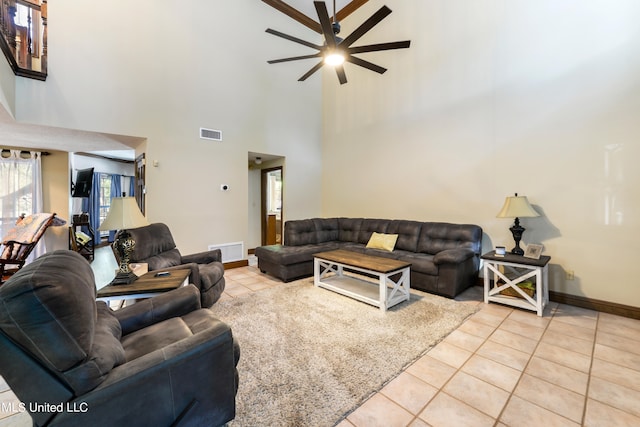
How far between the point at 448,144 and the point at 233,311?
3.93 meters

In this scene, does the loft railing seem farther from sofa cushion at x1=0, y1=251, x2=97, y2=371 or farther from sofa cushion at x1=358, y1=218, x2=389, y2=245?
sofa cushion at x1=358, y1=218, x2=389, y2=245

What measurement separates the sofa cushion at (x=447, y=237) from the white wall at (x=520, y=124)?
251mm

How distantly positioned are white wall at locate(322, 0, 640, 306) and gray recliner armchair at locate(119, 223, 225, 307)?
10.8 feet

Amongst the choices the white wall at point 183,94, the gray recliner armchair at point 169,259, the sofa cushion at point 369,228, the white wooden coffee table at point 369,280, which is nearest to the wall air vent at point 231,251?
the white wall at point 183,94

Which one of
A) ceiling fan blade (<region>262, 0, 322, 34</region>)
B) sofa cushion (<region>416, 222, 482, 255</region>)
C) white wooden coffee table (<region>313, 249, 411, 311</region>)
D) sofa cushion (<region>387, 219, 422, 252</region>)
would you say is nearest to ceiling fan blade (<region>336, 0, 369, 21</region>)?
ceiling fan blade (<region>262, 0, 322, 34</region>)

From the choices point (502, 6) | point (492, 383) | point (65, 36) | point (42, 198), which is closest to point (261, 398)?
point (492, 383)

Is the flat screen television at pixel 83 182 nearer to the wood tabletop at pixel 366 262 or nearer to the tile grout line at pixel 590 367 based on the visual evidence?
the wood tabletop at pixel 366 262

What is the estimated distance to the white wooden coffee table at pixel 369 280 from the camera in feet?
10.00

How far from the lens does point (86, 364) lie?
3.32ft

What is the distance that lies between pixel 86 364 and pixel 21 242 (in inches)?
173

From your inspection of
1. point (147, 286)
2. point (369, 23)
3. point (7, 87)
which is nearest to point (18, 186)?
point (7, 87)

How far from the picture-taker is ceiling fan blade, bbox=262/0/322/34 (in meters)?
5.31

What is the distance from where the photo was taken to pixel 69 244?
514 centimetres

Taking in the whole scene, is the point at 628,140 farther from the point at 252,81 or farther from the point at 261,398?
the point at 252,81
